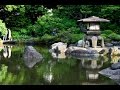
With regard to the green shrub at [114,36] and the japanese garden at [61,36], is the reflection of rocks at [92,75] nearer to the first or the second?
the japanese garden at [61,36]

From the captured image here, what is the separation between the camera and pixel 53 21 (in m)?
19.9

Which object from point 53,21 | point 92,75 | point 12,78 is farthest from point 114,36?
point 12,78

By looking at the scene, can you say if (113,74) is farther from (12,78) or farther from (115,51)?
(115,51)

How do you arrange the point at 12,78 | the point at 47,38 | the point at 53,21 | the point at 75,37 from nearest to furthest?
the point at 12,78 → the point at 75,37 → the point at 47,38 → the point at 53,21

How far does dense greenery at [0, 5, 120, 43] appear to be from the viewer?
58.4 feet

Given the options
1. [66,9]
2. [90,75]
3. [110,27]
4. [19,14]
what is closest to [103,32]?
[110,27]

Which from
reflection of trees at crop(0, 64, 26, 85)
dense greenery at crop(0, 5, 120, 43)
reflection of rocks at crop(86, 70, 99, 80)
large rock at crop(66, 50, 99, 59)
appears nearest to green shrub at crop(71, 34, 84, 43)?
dense greenery at crop(0, 5, 120, 43)

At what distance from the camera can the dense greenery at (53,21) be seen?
1780 centimetres

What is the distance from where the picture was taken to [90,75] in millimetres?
7355

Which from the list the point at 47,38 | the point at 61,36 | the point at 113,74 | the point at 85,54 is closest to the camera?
the point at 113,74

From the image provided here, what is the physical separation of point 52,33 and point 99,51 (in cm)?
688

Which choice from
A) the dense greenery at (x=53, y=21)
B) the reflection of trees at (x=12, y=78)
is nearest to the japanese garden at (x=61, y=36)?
the dense greenery at (x=53, y=21)

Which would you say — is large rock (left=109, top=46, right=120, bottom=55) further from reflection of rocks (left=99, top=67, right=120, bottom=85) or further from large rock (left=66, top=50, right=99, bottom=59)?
reflection of rocks (left=99, top=67, right=120, bottom=85)
